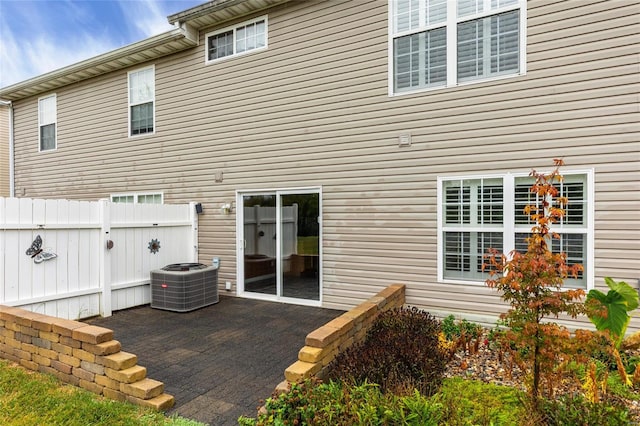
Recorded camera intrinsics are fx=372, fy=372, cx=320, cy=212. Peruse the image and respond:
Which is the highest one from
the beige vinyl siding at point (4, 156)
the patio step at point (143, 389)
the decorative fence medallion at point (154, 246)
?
the beige vinyl siding at point (4, 156)

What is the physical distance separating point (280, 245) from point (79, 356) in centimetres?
380

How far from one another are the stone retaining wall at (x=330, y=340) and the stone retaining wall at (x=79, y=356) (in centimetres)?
119

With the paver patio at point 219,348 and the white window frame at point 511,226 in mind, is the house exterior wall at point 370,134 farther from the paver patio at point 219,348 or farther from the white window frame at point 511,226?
the paver patio at point 219,348

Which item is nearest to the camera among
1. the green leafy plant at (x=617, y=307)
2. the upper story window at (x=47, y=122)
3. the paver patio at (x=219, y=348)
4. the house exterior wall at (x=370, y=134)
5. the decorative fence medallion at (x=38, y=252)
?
the paver patio at (x=219, y=348)

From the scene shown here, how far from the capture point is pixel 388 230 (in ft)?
19.5

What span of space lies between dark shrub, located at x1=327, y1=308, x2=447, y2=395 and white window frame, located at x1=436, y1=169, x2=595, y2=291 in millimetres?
1612

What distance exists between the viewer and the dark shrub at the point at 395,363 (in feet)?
10.9

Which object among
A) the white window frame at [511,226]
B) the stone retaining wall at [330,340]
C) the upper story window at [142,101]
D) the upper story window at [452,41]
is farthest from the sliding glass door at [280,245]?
the upper story window at [142,101]

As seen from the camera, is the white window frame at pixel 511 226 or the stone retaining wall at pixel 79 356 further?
the white window frame at pixel 511 226

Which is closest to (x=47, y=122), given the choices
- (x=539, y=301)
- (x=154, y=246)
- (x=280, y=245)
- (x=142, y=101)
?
(x=142, y=101)

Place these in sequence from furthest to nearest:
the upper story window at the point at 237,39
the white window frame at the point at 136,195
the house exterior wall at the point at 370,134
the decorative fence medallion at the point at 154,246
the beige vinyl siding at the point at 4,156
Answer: the beige vinyl siding at the point at 4,156 < the white window frame at the point at 136,195 < the upper story window at the point at 237,39 < the decorative fence medallion at the point at 154,246 < the house exterior wall at the point at 370,134

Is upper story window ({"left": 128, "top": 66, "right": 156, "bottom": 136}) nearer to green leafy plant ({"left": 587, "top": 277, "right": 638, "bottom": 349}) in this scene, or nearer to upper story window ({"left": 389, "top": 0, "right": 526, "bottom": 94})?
upper story window ({"left": 389, "top": 0, "right": 526, "bottom": 94})

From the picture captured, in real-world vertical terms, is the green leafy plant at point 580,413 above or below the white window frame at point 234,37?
below

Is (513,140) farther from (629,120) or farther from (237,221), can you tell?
(237,221)
